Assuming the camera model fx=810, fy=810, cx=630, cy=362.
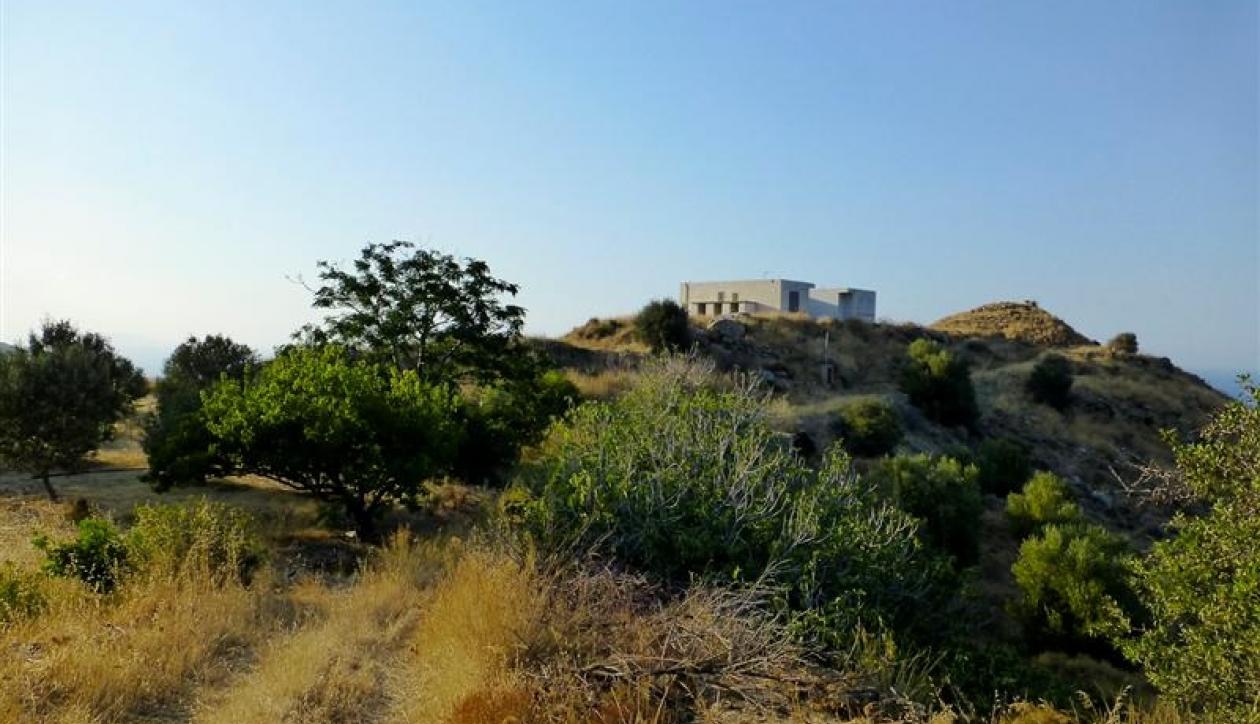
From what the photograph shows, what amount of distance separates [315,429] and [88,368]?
5512 mm

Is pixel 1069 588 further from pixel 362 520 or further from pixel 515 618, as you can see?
pixel 362 520

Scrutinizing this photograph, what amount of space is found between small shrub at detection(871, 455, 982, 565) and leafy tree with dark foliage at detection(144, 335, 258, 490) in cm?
978

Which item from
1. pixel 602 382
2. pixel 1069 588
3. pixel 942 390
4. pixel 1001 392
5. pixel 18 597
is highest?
pixel 1001 392

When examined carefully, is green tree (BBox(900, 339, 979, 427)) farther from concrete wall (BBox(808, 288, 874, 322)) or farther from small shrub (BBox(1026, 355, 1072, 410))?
concrete wall (BBox(808, 288, 874, 322))

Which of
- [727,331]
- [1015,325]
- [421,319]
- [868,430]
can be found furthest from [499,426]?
[1015,325]

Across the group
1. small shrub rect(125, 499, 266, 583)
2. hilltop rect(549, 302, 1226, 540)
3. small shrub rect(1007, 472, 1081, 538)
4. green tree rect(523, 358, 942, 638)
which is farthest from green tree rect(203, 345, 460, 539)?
hilltop rect(549, 302, 1226, 540)

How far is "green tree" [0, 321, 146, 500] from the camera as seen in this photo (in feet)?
36.4

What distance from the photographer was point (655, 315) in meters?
32.4

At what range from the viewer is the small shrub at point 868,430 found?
21.0 m

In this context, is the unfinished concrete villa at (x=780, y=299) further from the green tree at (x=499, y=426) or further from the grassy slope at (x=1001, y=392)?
the green tree at (x=499, y=426)

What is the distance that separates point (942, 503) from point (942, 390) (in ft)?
52.8

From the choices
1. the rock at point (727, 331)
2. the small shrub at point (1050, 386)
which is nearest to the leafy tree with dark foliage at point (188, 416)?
the rock at point (727, 331)

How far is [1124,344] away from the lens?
4559 centimetres

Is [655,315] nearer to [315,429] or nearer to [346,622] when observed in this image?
[315,429]
